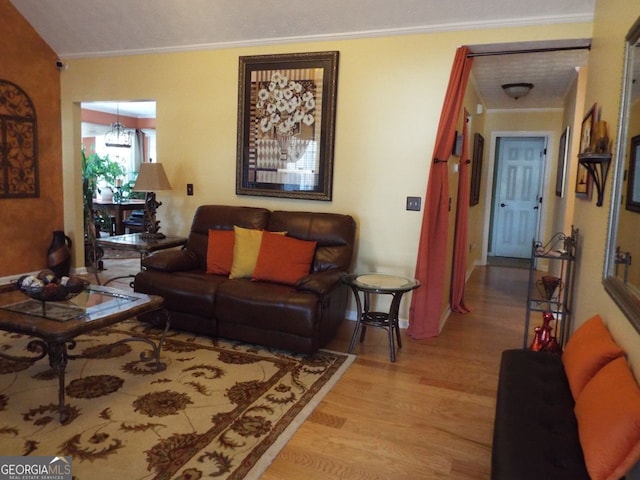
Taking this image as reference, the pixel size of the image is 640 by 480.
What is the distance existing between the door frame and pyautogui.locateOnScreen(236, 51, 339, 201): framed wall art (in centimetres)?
402

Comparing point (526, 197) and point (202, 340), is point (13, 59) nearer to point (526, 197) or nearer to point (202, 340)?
point (202, 340)

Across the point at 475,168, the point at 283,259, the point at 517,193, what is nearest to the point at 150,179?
the point at 283,259

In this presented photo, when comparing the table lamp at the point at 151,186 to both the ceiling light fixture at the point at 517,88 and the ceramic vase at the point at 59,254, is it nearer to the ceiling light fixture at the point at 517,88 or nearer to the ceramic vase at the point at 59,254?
the ceramic vase at the point at 59,254

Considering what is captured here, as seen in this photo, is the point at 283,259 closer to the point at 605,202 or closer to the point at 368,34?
the point at 368,34

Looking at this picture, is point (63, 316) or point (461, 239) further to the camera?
point (461, 239)

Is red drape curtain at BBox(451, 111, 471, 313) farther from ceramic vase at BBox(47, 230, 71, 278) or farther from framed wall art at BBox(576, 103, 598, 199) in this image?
ceramic vase at BBox(47, 230, 71, 278)

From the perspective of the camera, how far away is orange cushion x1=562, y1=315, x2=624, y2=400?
1.87 meters

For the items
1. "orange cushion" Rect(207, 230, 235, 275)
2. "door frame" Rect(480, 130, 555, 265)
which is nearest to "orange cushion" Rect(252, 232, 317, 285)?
"orange cushion" Rect(207, 230, 235, 275)

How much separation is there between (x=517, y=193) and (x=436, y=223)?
4.63 metres

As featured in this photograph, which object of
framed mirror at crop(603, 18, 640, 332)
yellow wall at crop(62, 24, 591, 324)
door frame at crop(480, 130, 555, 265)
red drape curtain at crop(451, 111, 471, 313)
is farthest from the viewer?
door frame at crop(480, 130, 555, 265)

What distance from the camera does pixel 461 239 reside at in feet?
15.4

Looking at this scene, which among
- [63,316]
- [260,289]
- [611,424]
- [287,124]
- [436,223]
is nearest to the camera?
[611,424]

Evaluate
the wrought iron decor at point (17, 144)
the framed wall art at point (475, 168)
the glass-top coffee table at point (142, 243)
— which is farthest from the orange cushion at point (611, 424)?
the wrought iron decor at point (17, 144)

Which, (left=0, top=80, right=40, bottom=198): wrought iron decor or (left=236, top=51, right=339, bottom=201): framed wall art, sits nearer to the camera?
(left=236, top=51, right=339, bottom=201): framed wall art
